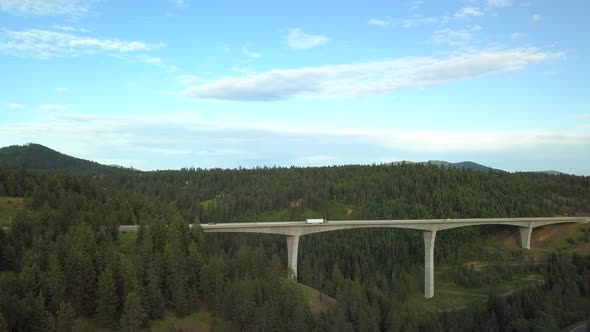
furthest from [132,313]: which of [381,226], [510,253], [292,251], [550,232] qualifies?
[550,232]

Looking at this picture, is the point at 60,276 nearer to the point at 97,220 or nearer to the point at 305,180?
the point at 97,220

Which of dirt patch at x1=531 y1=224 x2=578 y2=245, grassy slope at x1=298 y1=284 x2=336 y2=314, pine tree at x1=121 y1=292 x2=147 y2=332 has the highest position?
dirt patch at x1=531 y1=224 x2=578 y2=245

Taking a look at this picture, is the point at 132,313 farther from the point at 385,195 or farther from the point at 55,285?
the point at 385,195

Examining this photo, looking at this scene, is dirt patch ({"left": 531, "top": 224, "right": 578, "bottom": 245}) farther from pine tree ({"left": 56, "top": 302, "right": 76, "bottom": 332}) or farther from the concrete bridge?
pine tree ({"left": 56, "top": 302, "right": 76, "bottom": 332})

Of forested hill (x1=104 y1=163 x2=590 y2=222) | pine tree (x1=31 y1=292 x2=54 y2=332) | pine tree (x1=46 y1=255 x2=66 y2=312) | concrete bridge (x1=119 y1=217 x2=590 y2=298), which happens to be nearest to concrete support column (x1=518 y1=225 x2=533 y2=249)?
concrete bridge (x1=119 y1=217 x2=590 y2=298)

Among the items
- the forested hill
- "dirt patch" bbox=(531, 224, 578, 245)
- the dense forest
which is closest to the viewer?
the dense forest

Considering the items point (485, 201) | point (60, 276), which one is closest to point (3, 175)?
point (60, 276)
